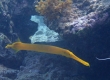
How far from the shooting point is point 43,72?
643cm

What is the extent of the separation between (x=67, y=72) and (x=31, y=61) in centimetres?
182

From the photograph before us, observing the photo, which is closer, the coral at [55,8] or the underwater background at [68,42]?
the underwater background at [68,42]

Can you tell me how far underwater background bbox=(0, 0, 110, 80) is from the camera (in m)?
5.44

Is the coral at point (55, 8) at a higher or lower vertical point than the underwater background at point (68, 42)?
higher

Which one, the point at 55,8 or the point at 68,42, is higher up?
the point at 55,8

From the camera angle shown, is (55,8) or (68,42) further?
(55,8)

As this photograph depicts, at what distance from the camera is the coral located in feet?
21.8

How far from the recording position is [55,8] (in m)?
6.66

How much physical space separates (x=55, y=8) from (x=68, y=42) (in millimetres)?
1488

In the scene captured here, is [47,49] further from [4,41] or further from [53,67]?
[4,41]

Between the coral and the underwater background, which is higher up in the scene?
the coral

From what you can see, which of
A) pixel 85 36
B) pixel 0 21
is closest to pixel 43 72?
pixel 85 36

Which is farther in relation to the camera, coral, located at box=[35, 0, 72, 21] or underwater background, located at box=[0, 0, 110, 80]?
coral, located at box=[35, 0, 72, 21]

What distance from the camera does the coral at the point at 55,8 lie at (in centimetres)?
665
